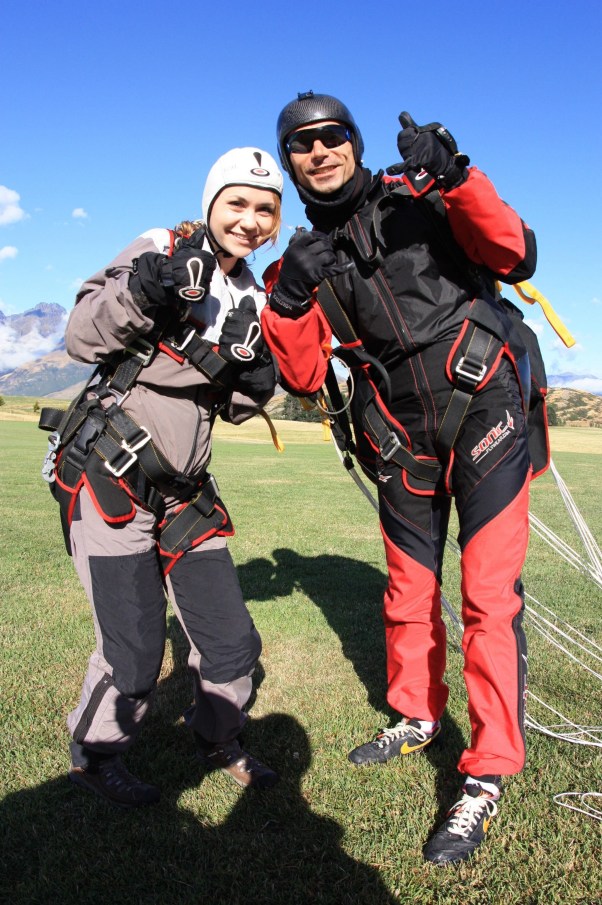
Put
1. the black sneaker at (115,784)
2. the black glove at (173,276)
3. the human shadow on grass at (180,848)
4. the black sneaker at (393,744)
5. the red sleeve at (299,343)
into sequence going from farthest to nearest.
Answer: the black sneaker at (393,744) < the black sneaker at (115,784) < the red sleeve at (299,343) < the black glove at (173,276) < the human shadow on grass at (180,848)

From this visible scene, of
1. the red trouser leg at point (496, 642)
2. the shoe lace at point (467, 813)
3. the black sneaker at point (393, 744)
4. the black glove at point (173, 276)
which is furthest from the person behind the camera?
the black sneaker at point (393, 744)

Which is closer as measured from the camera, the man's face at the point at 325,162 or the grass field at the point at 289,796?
the grass field at the point at 289,796

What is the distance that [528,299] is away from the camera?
3.37m

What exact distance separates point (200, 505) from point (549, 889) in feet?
7.32

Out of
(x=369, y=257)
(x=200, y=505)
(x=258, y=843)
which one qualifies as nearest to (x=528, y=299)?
(x=369, y=257)

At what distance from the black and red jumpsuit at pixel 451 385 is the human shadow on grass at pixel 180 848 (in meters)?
0.75

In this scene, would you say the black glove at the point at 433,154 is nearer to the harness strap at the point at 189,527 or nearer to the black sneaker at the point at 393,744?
the harness strap at the point at 189,527

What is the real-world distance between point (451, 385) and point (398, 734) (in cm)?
188

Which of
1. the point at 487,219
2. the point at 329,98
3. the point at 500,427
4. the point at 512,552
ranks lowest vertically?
the point at 512,552

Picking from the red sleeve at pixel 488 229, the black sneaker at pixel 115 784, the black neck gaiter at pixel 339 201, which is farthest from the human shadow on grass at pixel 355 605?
the black neck gaiter at pixel 339 201

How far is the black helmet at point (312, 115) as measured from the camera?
3.19 meters

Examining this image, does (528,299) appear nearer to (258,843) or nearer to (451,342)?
(451,342)

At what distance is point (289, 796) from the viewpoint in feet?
10.7

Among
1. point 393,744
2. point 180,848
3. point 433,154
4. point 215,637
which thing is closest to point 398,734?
point 393,744
